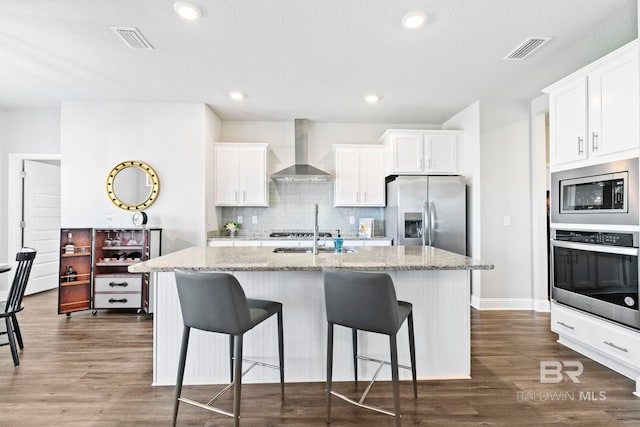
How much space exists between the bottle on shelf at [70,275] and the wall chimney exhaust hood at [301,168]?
2.72m

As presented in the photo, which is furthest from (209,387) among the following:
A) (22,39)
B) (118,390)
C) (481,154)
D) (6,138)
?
(6,138)

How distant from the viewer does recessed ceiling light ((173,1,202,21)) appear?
2340mm

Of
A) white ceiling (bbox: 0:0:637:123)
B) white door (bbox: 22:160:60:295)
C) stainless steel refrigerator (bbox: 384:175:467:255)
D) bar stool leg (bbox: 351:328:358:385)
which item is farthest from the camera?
white door (bbox: 22:160:60:295)

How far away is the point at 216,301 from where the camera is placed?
176 centimetres

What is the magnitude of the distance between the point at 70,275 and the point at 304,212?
10.2ft

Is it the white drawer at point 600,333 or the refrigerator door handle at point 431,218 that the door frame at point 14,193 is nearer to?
the refrigerator door handle at point 431,218

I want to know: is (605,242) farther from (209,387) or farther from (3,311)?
(3,311)

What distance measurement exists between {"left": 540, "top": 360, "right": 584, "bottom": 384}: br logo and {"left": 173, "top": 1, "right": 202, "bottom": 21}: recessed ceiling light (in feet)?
11.7

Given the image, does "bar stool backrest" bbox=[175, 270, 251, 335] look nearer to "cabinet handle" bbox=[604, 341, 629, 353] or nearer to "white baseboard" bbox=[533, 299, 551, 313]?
"cabinet handle" bbox=[604, 341, 629, 353]

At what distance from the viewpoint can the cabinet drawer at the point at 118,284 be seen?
4043 mm

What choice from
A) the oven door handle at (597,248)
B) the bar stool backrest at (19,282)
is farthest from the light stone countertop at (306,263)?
the bar stool backrest at (19,282)

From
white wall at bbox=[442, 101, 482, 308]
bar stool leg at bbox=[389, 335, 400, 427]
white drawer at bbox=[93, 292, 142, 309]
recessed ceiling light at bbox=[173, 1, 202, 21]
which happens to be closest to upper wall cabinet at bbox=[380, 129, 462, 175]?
white wall at bbox=[442, 101, 482, 308]

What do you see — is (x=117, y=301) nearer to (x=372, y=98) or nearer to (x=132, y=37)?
(x=132, y=37)

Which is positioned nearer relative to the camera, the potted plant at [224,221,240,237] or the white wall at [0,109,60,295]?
the white wall at [0,109,60,295]
